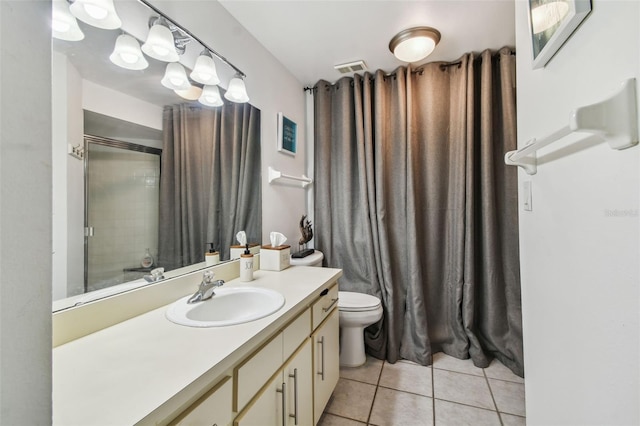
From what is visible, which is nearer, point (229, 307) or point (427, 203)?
point (229, 307)

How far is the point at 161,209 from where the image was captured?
1230 millimetres

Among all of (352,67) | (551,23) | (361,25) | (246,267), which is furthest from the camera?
(352,67)

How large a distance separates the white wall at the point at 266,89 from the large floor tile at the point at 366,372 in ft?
3.40

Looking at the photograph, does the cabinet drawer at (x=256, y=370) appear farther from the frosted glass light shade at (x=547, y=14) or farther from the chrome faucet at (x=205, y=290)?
the frosted glass light shade at (x=547, y=14)

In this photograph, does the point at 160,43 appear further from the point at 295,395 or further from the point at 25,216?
the point at 295,395

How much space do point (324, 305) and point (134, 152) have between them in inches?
45.5

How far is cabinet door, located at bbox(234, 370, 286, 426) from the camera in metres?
0.84

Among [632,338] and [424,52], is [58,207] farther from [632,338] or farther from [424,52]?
[424,52]

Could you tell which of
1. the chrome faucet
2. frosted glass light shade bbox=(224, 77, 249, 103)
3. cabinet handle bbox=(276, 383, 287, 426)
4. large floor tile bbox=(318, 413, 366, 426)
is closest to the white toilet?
large floor tile bbox=(318, 413, 366, 426)

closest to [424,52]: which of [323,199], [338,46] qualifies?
[338,46]

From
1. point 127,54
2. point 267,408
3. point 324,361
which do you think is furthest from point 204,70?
point 324,361

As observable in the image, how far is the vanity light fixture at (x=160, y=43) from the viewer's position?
1.14 meters

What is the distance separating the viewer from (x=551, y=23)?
2.54ft

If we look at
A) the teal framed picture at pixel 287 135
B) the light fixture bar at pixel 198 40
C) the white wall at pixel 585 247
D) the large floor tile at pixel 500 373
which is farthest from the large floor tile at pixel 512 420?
the light fixture bar at pixel 198 40
